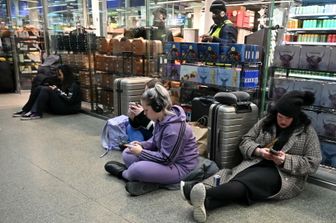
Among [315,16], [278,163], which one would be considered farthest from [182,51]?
[315,16]

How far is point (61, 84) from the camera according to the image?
548cm

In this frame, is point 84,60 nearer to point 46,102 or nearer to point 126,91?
point 46,102

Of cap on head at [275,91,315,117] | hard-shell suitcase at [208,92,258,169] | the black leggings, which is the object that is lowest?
the black leggings

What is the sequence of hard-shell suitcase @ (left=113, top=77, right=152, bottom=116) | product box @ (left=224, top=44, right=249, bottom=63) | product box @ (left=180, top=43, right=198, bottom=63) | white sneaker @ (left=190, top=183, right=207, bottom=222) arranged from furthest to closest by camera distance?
hard-shell suitcase @ (left=113, top=77, right=152, bottom=116) → product box @ (left=180, top=43, right=198, bottom=63) → product box @ (left=224, top=44, right=249, bottom=63) → white sneaker @ (left=190, top=183, right=207, bottom=222)

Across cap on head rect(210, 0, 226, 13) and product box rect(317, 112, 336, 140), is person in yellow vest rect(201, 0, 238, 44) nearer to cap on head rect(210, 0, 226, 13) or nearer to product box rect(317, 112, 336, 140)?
cap on head rect(210, 0, 226, 13)

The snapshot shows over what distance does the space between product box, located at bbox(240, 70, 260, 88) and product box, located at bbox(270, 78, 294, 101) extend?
22 centimetres

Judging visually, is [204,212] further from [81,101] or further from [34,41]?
[34,41]

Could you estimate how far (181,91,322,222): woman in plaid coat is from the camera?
91.3 inches

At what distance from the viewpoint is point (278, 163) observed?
7.95 feet

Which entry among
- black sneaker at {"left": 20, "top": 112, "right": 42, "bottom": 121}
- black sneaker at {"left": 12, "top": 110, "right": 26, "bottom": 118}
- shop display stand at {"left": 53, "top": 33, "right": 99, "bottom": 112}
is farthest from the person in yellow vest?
black sneaker at {"left": 12, "top": 110, "right": 26, "bottom": 118}

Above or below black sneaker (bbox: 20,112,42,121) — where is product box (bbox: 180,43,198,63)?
above

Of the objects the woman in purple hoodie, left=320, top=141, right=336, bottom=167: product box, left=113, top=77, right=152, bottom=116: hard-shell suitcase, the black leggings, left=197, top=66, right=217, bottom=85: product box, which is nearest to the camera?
the black leggings

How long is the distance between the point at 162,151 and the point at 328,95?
61.7 inches

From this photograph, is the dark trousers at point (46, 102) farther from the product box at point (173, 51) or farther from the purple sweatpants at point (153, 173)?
the purple sweatpants at point (153, 173)
